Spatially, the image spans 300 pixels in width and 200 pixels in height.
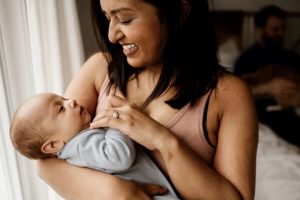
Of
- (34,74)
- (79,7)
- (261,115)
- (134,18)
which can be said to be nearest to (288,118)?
(261,115)

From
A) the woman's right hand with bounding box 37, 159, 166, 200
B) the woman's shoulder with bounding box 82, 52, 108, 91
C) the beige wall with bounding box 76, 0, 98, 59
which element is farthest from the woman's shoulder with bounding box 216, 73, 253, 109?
the beige wall with bounding box 76, 0, 98, 59

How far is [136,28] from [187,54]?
0.19 metres

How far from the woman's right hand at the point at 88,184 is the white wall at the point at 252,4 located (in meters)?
2.28

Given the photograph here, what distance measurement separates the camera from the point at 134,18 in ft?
3.25

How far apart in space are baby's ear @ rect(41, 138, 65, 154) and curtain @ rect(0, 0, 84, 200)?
0.48m

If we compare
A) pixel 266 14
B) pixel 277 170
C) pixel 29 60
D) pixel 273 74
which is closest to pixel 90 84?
pixel 29 60

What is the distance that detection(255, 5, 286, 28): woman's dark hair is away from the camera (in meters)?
3.04

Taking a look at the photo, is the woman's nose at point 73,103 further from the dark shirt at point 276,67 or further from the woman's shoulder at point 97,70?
the dark shirt at point 276,67

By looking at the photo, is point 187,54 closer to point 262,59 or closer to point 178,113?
point 178,113

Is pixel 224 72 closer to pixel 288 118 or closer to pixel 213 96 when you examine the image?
pixel 213 96

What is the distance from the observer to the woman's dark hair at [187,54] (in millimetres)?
1025

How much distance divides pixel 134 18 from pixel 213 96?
0.96ft

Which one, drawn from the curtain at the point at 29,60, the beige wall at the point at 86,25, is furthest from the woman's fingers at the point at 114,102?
the beige wall at the point at 86,25

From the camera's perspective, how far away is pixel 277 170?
6.47ft
